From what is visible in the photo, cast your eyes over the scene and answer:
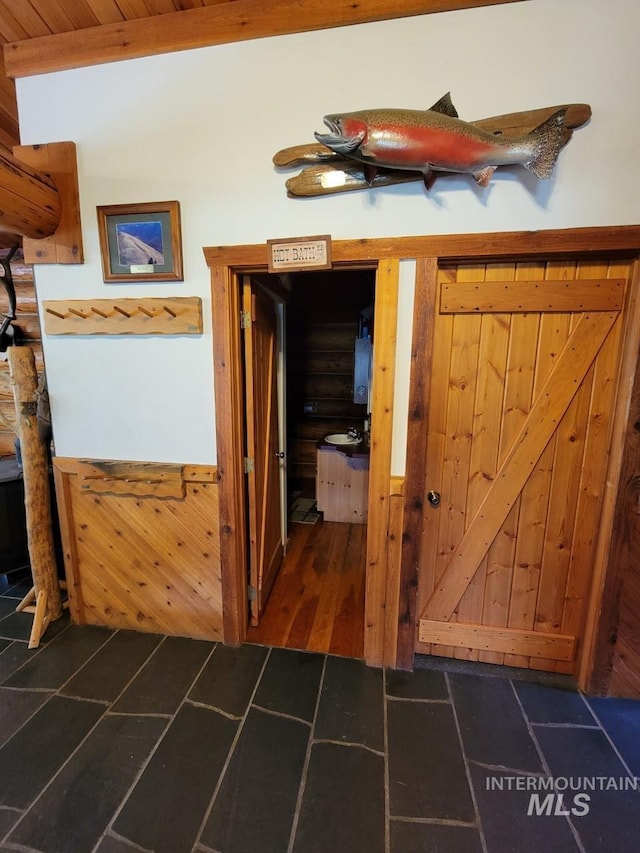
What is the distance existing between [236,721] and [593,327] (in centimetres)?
234

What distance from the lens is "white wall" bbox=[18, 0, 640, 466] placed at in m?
1.36

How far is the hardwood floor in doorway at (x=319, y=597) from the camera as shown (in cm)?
201

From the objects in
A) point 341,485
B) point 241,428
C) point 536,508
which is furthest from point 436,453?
point 341,485

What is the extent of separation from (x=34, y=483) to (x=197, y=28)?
2430 millimetres

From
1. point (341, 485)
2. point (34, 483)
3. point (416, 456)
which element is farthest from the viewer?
point (341, 485)

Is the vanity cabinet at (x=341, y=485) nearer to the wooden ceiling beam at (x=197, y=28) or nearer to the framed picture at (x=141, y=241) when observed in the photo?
the framed picture at (x=141, y=241)

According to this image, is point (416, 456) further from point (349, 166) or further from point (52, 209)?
point (52, 209)

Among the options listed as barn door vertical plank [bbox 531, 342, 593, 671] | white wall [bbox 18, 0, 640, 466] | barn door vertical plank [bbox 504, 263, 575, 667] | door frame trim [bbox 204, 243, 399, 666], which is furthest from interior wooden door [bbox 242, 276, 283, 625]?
barn door vertical plank [bbox 531, 342, 593, 671]

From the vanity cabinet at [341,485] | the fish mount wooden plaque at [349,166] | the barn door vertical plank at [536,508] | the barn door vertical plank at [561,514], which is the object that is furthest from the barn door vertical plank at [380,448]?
the vanity cabinet at [341,485]

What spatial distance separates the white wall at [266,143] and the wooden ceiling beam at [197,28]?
1.4 inches

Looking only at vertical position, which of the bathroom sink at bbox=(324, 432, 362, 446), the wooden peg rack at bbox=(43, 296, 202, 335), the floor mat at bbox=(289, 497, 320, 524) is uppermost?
the wooden peg rack at bbox=(43, 296, 202, 335)

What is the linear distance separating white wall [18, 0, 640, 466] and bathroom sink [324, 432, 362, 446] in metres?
1.95

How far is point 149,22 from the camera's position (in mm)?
1558

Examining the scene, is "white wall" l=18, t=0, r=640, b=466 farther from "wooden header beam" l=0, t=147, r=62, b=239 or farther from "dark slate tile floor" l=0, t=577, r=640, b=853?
"dark slate tile floor" l=0, t=577, r=640, b=853
